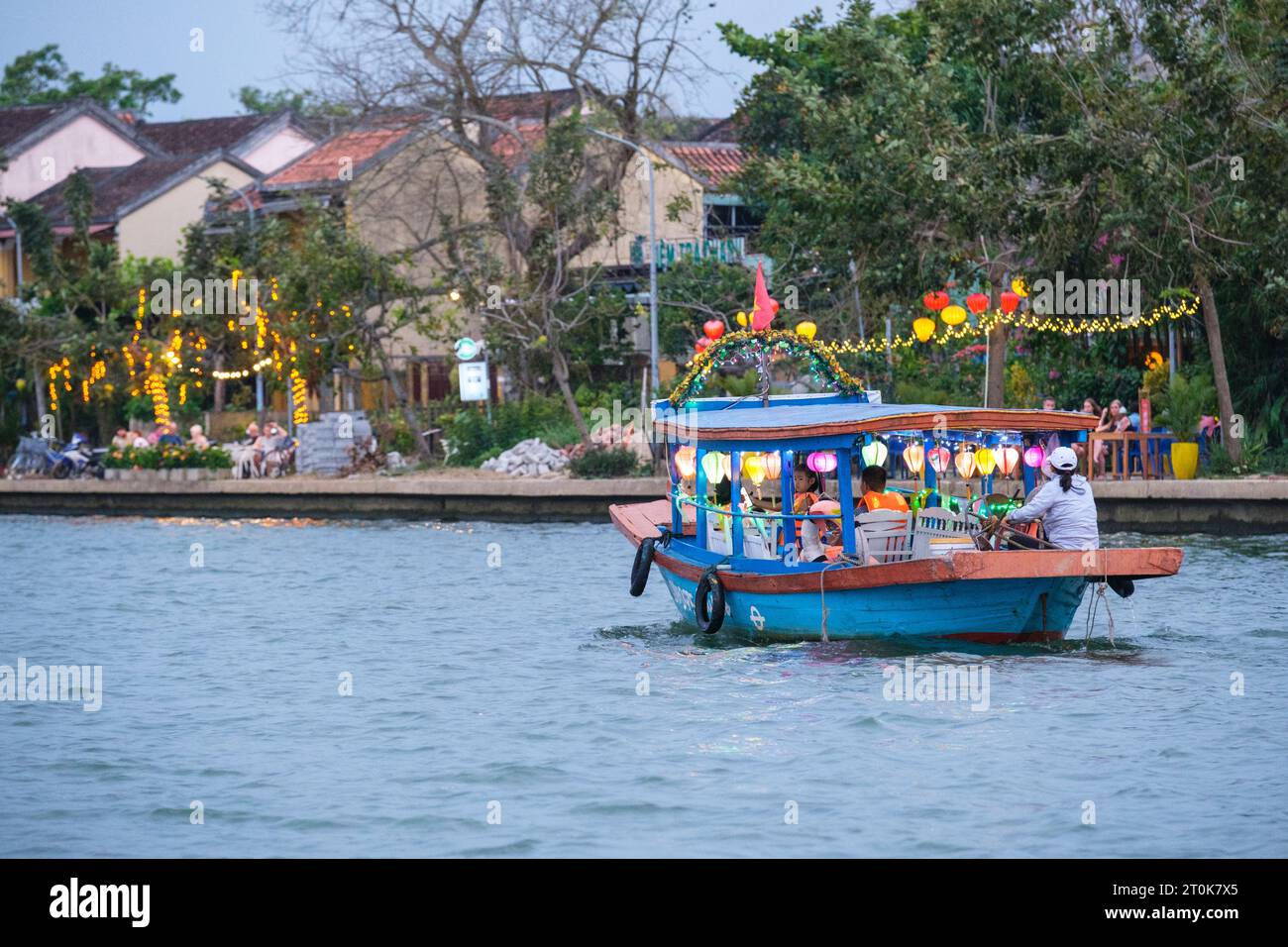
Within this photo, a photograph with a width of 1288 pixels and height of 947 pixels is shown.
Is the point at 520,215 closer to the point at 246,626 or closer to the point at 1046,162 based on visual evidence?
the point at 1046,162

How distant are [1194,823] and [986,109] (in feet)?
74.7

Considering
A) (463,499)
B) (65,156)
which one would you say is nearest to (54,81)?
(65,156)

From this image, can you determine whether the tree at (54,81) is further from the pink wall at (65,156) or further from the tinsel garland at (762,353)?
the tinsel garland at (762,353)

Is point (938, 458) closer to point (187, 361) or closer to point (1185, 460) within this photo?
point (1185, 460)

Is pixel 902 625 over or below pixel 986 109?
below

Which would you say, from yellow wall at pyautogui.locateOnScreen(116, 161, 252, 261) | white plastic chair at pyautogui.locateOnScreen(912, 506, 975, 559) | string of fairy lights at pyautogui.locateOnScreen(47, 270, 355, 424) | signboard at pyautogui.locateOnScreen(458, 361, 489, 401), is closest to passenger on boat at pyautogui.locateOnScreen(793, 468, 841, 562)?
white plastic chair at pyautogui.locateOnScreen(912, 506, 975, 559)

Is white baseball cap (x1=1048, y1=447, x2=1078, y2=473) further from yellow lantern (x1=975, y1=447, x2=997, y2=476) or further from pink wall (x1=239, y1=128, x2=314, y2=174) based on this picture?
pink wall (x1=239, y1=128, x2=314, y2=174)

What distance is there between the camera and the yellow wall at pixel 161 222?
54.3 m

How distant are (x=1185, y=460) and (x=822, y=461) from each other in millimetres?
14390

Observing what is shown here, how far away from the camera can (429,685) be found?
17375 mm

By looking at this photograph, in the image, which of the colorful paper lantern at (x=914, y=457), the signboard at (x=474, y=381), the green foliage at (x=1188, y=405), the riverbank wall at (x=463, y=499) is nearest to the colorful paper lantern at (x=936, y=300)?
the riverbank wall at (x=463, y=499)

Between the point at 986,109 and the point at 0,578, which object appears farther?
the point at 986,109
